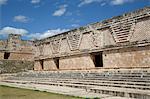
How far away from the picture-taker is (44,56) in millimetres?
21625

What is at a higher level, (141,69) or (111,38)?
(111,38)

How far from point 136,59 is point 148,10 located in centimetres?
289

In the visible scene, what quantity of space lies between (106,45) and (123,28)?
1.77m

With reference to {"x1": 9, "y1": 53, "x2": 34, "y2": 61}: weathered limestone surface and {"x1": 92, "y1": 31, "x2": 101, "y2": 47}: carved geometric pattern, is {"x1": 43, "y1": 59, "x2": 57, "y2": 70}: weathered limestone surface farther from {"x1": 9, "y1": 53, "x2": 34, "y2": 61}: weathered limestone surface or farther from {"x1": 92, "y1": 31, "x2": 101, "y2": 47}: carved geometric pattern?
{"x1": 9, "y1": 53, "x2": 34, "y2": 61}: weathered limestone surface

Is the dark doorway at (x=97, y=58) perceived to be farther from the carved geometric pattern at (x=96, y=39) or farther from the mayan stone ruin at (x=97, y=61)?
the carved geometric pattern at (x=96, y=39)

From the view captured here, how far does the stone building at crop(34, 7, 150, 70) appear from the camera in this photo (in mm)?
11828

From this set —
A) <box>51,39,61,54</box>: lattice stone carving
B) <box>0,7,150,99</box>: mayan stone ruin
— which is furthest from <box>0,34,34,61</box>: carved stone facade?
<box>51,39,61,54</box>: lattice stone carving

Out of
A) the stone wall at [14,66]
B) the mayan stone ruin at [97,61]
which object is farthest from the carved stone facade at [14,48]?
the mayan stone ruin at [97,61]

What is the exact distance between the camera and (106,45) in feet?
46.3

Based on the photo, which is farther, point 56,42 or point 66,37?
point 56,42

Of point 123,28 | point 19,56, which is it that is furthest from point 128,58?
point 19,56

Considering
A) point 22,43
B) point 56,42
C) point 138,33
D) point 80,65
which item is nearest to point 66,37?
point 56,42

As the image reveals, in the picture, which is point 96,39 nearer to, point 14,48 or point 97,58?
point 97,58

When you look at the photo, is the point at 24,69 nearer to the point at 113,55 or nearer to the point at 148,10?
the point at 113,55
